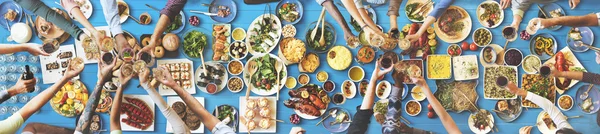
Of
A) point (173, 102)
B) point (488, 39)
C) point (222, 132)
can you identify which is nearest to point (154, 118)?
point (173, 102)

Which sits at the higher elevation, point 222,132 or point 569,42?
point 569,42

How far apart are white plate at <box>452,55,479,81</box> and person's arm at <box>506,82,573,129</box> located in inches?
14.7

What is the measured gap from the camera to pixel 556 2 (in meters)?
5.30

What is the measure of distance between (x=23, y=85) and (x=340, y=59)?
326cm

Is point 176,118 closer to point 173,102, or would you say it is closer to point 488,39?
point 173,102

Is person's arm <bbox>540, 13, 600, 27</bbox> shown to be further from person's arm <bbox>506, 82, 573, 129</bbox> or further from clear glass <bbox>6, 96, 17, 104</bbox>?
clear glass <bbox>6, 96, 17, 104</bbox>

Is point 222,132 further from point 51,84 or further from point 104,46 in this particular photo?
point 51,84

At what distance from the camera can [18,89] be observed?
526 cm

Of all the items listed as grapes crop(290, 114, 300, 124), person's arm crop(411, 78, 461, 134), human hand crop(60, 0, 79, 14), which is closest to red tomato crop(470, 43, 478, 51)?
person's arm crop(411, 78, 461, 134)

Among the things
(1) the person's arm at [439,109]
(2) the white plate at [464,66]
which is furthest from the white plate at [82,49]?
(2) the white plate at [464,66]

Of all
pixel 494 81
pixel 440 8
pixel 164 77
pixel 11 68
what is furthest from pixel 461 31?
pixel 11 68

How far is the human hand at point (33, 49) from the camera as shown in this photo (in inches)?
207

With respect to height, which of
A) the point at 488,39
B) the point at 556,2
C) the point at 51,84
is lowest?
the point at 51,84

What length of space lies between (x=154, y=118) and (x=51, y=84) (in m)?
1.12
